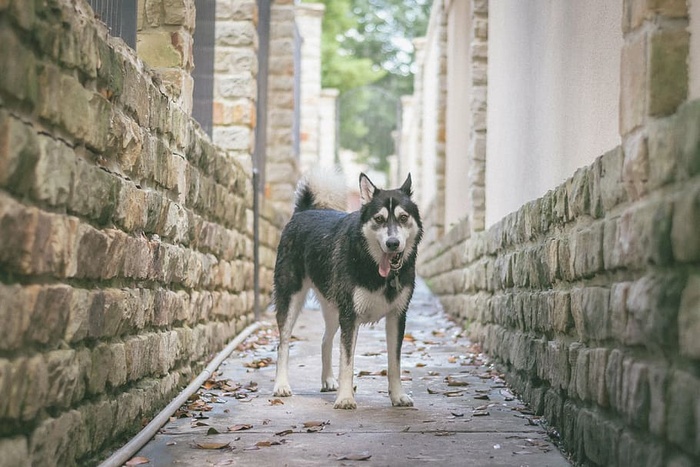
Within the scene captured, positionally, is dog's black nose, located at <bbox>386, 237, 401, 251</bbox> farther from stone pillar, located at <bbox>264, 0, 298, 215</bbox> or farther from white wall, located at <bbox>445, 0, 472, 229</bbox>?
stone pillar, located at <bbox>264, 0, 298, 215</bbox>

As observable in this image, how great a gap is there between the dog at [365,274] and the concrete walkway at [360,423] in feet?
0.48

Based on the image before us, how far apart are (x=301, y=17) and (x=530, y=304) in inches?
866

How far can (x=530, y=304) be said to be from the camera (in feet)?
21.2

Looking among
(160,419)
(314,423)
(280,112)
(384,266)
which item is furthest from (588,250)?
(280,112)

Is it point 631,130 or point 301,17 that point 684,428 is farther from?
point 301,17

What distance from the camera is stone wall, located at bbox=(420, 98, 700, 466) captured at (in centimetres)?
319

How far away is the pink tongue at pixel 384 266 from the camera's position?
6.55m

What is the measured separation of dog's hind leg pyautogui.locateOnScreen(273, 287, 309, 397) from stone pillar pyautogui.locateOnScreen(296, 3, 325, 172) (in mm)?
19554

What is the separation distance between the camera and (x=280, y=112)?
16484 mm

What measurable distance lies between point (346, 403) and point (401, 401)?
39 centimetres

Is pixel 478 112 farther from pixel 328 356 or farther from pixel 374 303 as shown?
pixel 374 303

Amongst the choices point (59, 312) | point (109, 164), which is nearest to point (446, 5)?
point (109, 164)

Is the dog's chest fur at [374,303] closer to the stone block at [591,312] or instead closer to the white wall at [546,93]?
the white wall at [546,93]

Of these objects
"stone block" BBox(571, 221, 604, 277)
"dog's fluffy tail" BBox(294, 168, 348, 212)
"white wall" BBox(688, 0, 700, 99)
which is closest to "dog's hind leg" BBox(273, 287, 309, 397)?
"dog's fluffy tail" BBox(294, 168, 348, 212)
